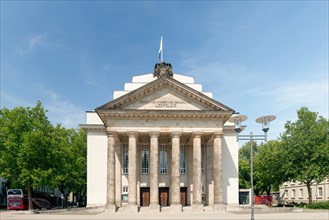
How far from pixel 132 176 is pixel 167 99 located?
9.59 metres

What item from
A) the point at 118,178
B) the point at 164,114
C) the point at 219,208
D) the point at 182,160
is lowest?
the point at 219,208

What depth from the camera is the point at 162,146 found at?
44.4m

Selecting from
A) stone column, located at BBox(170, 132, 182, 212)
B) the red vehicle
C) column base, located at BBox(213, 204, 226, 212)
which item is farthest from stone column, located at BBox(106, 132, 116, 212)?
the red vehicle

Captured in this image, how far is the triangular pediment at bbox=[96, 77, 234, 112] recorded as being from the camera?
39.3 metres

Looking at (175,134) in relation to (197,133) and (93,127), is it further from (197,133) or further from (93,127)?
(93,127)

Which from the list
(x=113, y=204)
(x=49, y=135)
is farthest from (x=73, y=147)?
(x=113, y=204)

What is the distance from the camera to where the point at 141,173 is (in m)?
43.5

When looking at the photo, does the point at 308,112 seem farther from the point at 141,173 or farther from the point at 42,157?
the point at 42,157

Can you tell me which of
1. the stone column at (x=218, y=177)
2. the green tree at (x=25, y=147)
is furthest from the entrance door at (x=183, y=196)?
the green tree at (x=25, y=147)

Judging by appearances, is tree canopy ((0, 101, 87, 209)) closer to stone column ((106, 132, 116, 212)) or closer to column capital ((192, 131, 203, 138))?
stone column ((106, 132, 116, 212))

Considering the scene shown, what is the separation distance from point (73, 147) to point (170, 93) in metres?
24.3

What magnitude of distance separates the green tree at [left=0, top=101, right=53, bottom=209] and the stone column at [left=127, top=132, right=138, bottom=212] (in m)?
12.0

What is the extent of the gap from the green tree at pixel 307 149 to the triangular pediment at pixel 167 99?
13.8 m

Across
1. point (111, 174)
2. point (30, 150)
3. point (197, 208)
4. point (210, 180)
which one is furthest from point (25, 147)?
point (210, 180)
